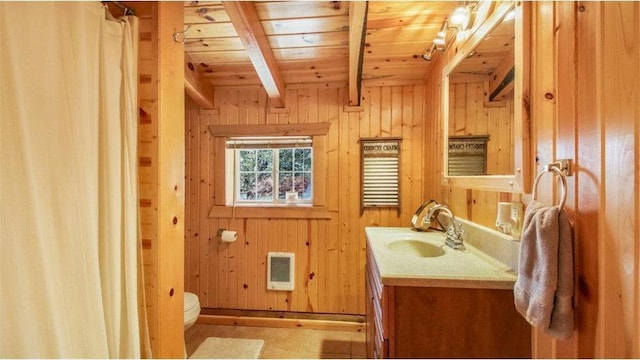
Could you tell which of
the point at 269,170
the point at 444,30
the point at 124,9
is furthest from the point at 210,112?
the point at 444,30

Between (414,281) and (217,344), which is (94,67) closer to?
(414,281)

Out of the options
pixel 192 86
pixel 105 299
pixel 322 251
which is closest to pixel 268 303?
pixel 322 251

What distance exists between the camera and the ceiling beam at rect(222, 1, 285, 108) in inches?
56.6

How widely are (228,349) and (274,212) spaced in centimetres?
114

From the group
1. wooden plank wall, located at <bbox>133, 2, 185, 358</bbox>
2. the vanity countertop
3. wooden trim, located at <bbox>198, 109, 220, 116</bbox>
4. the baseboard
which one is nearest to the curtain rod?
wooden plank wall, located at <bbox>133, 2, 185, 358</bbox>

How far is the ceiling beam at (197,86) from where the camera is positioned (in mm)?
2123

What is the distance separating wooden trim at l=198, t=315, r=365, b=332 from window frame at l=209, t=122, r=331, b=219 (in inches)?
36.9

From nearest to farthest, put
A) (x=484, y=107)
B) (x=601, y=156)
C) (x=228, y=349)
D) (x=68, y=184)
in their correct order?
(x=601, y=156) → (x=68, y=184) → (x=484, y=107) → (x=228, y=349)

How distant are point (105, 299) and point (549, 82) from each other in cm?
164

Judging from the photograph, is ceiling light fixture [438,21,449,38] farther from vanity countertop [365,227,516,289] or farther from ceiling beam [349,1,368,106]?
vanity countertop [365,227,516,289]

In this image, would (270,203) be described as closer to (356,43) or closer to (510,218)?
(356,43)

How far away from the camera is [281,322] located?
2443mm

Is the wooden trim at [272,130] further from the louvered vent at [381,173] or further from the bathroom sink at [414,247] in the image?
the bathroom sink at [414,247]

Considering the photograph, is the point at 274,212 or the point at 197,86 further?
the point at 274,212
